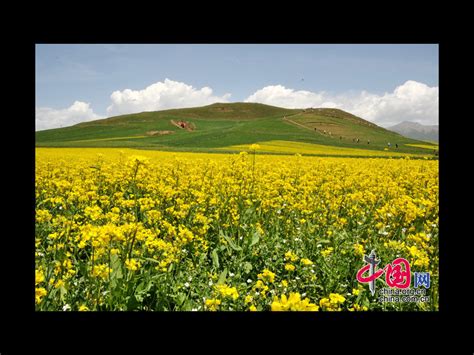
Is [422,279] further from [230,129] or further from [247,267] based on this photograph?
[230,129]

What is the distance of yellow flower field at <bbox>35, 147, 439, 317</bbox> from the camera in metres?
2.21

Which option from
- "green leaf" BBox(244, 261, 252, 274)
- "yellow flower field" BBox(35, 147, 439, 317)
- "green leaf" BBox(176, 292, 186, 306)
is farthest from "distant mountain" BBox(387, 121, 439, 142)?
"green leaf" BBox(176, 292, 186, 306)

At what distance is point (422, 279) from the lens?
2248mm

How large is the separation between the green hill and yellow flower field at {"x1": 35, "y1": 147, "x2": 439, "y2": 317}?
26.3m

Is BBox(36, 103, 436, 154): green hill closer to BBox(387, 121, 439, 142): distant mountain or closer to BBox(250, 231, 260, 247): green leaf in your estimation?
BBox(387, 121, 439, 142): distant mountain

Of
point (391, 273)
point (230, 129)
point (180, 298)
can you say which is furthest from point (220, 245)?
point (230, 129)

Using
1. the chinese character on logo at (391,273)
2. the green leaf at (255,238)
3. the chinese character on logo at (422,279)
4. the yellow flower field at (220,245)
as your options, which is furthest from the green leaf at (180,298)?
the chinese character on logo at (422,279)

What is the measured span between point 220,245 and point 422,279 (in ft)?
5.66
